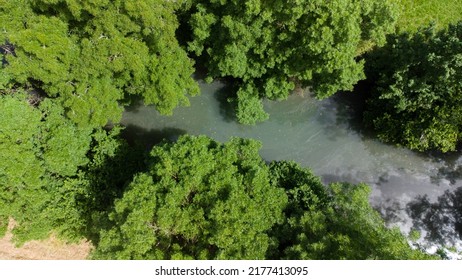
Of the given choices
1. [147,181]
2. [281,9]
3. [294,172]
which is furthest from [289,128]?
[147,181]

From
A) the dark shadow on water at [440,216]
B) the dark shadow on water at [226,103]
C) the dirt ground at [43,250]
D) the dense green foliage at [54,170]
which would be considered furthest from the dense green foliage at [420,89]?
the dirt ground at [43,250]

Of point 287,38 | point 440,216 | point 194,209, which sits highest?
point 287,38

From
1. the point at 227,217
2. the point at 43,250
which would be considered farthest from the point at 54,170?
the point at 227,217

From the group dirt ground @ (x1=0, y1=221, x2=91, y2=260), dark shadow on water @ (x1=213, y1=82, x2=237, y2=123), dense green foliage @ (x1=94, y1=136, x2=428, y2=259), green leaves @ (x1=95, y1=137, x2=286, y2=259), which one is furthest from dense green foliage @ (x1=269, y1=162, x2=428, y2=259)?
dirt ground @ (x1=0, y1=221, x2=91, y2=260)

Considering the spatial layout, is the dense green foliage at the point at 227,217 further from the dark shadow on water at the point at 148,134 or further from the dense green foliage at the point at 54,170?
the dark shadow on water at the point at 148,134

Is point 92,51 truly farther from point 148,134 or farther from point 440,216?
point 440,216

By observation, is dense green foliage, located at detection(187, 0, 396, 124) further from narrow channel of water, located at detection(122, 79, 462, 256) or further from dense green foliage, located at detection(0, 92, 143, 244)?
dense green foliage, located at detection(0, 92, 143, 244)

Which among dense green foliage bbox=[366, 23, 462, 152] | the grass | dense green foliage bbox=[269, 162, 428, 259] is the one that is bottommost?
dense green foliage bbox=[269, 162, 428, 259]
